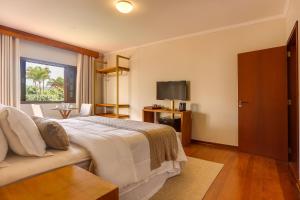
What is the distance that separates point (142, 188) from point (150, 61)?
11.3ft

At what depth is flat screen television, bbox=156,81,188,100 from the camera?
3.87 m

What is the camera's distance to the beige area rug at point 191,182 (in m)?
1.80

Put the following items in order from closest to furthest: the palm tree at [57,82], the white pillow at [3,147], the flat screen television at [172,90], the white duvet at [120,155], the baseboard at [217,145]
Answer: the white pillow at [3,147] < the white duvet at [120,155] < the baseboard at [217,145] < the flat screen television at [172,90] < the palm tree at [57,82]

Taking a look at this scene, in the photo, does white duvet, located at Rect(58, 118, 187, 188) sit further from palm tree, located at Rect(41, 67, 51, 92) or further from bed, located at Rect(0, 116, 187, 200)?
palm tree, located at Rect(41, 67, 51, 92)

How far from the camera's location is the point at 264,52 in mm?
2949

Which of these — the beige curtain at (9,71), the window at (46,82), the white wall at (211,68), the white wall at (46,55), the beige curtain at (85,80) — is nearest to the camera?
the white wall at (211,68)

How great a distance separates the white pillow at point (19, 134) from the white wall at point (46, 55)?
339 cm

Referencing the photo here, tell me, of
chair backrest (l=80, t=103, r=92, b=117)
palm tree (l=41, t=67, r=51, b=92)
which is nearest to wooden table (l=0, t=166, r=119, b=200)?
chair backrest (l=80, t=103, r=92, b=117)

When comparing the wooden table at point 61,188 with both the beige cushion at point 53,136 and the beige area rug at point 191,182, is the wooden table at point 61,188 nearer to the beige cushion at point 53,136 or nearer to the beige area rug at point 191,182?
the beige cushion at point 53,136

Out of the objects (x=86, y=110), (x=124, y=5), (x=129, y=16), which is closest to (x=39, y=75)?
(x=86, y=110)

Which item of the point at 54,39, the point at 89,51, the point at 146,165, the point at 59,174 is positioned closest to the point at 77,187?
the point at 59,174

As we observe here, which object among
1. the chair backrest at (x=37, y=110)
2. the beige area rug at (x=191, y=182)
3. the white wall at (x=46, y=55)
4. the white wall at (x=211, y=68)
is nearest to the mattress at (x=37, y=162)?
the beige area rug at (x=191, y=182)

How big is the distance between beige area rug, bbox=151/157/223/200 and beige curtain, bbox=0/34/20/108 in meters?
3.60

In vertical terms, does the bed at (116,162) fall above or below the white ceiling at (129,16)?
Result: below
